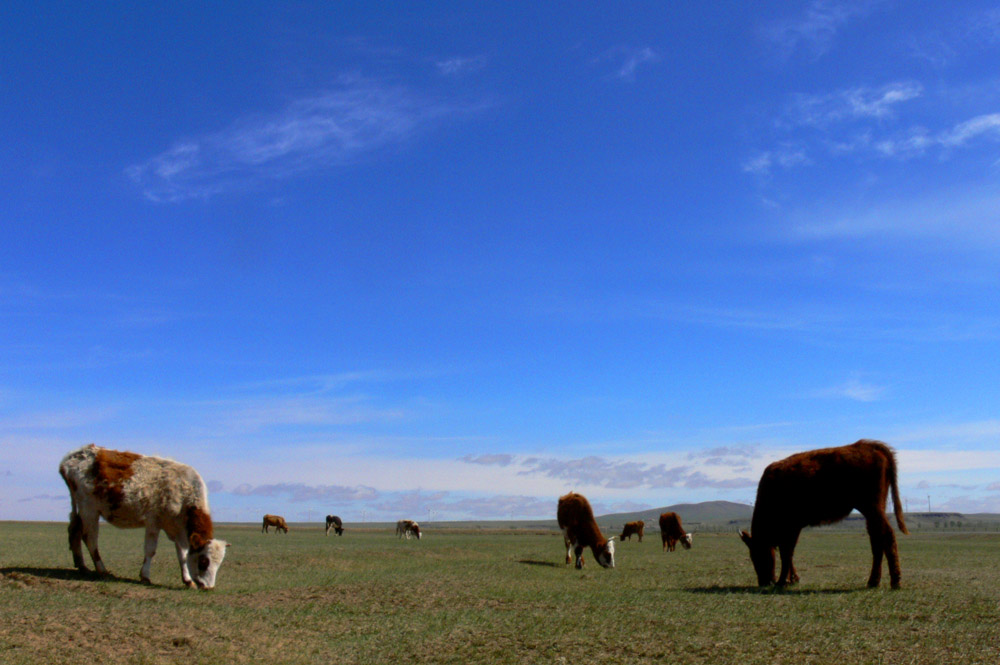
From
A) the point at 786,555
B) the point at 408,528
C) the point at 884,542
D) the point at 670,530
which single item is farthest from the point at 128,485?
the point at 408,528

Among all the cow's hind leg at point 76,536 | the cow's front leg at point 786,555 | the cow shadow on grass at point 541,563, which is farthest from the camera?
the cow shadow on grass at point 541,563

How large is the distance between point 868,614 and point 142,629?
13421 mm

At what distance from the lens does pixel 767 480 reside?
19984 mm

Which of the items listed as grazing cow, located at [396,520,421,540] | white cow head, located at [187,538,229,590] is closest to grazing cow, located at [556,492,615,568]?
white cow head, located at [187,538,229,590]

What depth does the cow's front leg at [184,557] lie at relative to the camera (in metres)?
19.1

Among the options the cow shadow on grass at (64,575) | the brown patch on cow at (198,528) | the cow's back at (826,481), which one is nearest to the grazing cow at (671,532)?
the cow's back at (826,481)

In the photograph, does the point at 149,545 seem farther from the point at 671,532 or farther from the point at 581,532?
the point at 671,532

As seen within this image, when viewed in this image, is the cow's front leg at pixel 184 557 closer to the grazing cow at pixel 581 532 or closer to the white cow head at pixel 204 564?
the white cow head at pixel 204 564

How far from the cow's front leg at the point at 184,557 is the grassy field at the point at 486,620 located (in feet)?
2.21

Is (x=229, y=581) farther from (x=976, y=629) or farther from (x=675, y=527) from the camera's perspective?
(x=675, y=527)

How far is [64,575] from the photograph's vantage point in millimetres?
17875

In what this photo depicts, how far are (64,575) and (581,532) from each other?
58.5 feet

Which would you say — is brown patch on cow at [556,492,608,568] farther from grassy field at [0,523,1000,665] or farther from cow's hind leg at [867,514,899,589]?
cow's hind leg at [867,514,899,589]

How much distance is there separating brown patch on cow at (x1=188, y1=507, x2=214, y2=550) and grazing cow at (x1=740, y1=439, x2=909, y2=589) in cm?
1490
